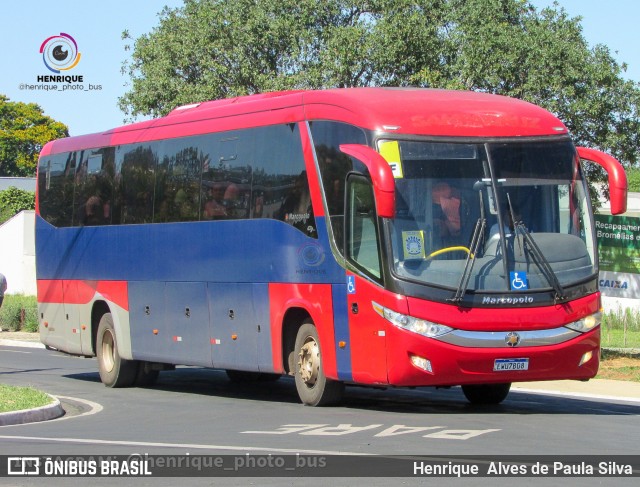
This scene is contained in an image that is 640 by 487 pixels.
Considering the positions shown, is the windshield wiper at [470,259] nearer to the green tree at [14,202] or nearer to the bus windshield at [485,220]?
the bus windshield at [485,220]

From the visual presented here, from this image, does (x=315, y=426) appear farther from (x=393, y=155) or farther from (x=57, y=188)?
(x=57, y=188)

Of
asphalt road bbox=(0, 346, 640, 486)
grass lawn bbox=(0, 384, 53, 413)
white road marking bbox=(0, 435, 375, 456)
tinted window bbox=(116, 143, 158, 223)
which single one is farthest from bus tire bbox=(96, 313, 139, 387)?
white road marking bbox=(0, 435, 375, 456)

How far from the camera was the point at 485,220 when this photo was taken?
14.5 meters

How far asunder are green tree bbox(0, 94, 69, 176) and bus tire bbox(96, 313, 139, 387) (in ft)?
260

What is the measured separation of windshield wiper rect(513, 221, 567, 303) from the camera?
1453 centimetres

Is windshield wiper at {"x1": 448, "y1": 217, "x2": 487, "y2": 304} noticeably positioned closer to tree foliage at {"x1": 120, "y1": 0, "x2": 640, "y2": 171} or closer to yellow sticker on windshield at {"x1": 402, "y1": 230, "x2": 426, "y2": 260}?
yellow sticker on windshield at {"x1": 402, "y1": 230, "x2": 426, "y2": 260}

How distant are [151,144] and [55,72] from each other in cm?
1568

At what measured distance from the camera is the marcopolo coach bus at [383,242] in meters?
14.2

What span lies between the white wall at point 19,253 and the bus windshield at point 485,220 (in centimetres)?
4300

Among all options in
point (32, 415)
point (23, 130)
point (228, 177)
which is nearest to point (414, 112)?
point (228, 177)

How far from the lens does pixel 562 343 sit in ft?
47.9

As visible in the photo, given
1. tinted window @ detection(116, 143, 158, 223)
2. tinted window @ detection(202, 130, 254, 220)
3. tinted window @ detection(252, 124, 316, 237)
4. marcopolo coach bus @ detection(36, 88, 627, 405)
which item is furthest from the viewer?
tinted window @ detection(116, 143, 158, 223)
